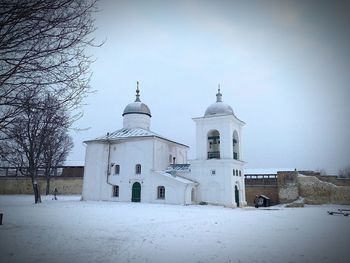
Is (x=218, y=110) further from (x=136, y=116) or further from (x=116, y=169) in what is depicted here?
(x=116, y=169)

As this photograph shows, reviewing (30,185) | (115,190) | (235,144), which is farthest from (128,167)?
(30,185)

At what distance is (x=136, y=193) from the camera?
29188 mm

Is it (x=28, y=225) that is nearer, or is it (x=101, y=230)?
(x=101, y=230)

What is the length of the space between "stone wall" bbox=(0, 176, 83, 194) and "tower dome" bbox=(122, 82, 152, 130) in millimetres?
15070

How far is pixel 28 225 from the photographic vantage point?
10.9m

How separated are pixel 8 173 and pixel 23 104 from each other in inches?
1862

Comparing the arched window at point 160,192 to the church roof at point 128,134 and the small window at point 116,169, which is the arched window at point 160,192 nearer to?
the church roof at point 128,134

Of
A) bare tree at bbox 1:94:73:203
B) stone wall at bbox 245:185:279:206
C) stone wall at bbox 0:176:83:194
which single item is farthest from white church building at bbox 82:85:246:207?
stone wall at bbox 0:176:83:194

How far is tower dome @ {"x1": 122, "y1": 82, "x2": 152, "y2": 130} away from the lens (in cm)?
3534

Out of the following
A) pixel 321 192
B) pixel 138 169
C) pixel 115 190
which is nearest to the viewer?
pixel 321 192

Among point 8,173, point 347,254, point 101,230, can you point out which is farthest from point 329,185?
point 8,173

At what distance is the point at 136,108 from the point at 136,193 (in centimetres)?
1178

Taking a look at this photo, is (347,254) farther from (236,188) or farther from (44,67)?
(236,188)

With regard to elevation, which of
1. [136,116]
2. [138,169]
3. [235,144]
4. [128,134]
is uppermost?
[136,116]
